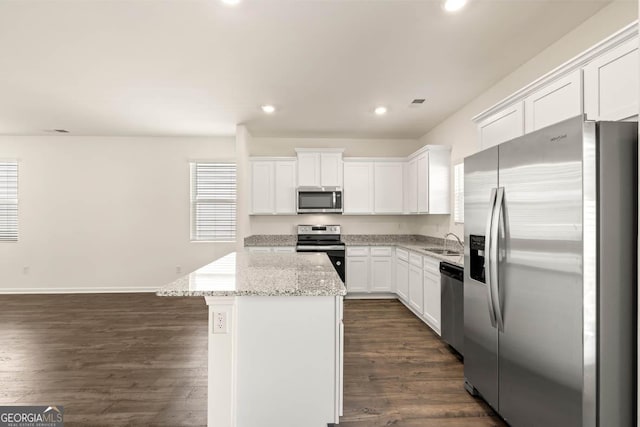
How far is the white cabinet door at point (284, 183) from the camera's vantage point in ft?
17.7

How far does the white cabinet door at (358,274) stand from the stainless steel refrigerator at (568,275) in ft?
10.6

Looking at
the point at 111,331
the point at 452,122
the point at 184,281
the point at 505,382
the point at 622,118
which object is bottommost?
the point at 111,331

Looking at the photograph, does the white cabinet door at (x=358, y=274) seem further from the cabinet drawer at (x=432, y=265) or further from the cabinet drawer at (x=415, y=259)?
the cabinet drawer at (x=432, y=265)

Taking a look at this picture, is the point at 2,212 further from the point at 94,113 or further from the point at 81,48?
the point at 81,48

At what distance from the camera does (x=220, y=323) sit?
1774mm

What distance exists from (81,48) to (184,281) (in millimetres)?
2303

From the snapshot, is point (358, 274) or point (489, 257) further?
point (358, 274)

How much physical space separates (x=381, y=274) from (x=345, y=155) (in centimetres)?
220

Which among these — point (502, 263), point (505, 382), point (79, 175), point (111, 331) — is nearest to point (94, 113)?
point (79, 175)

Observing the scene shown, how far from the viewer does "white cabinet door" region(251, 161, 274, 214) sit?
5.38 meters

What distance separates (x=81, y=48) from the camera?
2.75 m

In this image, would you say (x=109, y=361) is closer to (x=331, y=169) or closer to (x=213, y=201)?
(x=213, y=201)

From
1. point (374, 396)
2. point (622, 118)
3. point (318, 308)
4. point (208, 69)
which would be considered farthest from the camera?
point (208, 69)

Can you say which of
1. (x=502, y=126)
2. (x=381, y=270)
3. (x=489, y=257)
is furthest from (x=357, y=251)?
(x=489, y=257)
